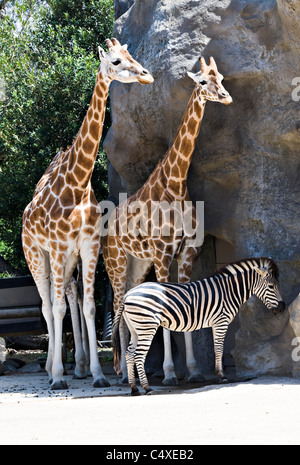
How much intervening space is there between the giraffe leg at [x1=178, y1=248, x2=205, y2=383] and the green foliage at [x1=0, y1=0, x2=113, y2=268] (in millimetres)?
4679

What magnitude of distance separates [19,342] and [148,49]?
6435 mm

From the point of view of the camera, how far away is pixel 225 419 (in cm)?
538

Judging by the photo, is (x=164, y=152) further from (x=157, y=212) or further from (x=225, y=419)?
(x=225, y=419)

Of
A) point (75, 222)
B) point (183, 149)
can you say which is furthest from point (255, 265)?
point (75, 222)

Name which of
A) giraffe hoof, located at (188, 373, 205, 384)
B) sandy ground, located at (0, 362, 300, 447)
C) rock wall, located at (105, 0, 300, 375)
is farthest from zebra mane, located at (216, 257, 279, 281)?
giraffe hoof, located at (188, 373, 205, 384)

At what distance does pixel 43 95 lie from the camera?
12.8 m

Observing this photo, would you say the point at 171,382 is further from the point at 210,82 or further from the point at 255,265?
the point at 210,82

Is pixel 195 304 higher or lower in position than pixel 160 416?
higher

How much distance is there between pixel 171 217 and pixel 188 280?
79cm

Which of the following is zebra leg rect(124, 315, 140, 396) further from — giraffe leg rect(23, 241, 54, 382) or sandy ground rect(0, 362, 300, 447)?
giraffe leg rect(23, 241, 54, 382)

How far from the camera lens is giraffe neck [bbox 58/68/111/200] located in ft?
27.8

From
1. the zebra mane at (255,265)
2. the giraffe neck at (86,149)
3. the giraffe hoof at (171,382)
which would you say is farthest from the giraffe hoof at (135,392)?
the giraffe neck at (86,149)

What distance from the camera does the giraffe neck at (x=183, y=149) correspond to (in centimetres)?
825
